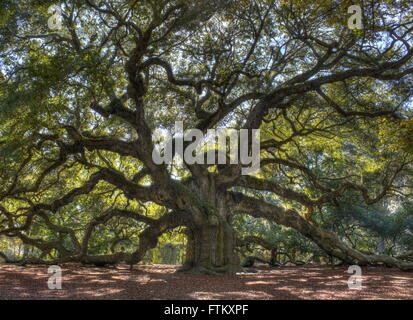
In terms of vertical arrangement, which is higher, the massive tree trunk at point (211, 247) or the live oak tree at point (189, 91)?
the live oak tree at point (189, 91)

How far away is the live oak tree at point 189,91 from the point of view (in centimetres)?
814

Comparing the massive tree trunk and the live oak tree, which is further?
the massive tree trunk

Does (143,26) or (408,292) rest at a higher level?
(143,26)

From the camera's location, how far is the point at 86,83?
8.20m

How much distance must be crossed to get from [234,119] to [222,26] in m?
4.26

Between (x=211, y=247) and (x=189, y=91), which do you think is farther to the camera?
(x=189, y=91)

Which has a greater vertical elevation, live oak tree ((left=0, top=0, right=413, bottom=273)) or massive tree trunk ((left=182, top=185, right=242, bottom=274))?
live oak tree ((left=0, top=0, right=413, bottom=273))

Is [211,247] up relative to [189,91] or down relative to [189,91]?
down

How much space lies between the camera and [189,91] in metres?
11.8

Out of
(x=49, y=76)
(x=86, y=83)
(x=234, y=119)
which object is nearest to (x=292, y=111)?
(x=234, y=119)

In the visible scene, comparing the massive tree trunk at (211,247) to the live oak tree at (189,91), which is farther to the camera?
the massive tree trunk at (211,247)

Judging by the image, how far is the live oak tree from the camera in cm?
814
